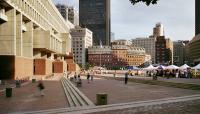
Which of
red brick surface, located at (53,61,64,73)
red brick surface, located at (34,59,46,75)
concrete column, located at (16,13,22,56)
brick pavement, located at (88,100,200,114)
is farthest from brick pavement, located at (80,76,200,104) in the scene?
red brick surface, located at (53,61,64,73)

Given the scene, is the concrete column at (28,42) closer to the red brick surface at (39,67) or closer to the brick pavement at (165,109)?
the red brick surface at (39,67)

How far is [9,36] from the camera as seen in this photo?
52.5 m

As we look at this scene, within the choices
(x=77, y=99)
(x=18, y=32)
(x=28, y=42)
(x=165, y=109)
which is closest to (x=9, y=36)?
(x=18, y=32)

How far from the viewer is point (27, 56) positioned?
63.0 metres

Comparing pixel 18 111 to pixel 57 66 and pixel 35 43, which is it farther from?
pixel 57 66

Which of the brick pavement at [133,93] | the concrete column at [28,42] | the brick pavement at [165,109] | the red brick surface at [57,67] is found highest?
the concrete column at [28,42]

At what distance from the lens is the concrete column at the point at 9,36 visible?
52.2 meters

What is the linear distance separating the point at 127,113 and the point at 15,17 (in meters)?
38.1

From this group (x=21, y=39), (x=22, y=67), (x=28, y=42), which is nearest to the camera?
(x=21, y=39)

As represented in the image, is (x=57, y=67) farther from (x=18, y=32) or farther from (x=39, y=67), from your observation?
(x=18, y=32)

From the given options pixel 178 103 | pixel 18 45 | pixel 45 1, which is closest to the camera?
pixel 178 103

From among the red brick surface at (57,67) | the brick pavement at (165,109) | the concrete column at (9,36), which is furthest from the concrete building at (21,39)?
the brick pavement at (165,109)

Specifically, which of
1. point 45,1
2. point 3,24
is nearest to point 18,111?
point 3,24

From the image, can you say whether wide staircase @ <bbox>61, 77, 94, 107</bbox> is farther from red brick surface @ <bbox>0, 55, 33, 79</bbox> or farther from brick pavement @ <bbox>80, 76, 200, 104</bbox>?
red brick surface @ <bbox>0, 55, 33, 79</bbox>
